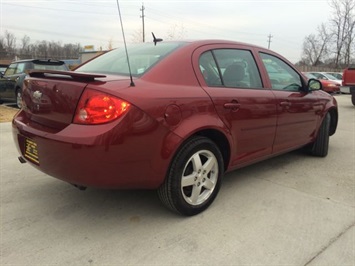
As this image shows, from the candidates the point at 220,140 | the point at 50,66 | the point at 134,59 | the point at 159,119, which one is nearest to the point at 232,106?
the point at 220,140

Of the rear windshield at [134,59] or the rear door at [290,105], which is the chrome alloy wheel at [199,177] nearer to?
the rear windshield at [134,59]

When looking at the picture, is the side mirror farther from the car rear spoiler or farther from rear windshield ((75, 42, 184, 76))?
the car rear spoiler

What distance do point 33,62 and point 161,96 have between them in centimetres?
840

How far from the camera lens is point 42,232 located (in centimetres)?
275

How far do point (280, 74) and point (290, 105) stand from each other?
0.40 meters

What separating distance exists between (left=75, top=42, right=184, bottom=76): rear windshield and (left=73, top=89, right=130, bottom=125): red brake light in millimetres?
460

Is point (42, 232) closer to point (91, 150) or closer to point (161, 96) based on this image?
point (91, 150)

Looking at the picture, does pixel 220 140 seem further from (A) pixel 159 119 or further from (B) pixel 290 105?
(B) pixel 290 105

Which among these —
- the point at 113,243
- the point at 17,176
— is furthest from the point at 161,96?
the point at 17,176

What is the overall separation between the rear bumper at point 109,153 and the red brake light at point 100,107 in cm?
5

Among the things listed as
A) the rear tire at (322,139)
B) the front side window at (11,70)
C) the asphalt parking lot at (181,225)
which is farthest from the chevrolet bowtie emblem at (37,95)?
the front side window at (11,70)

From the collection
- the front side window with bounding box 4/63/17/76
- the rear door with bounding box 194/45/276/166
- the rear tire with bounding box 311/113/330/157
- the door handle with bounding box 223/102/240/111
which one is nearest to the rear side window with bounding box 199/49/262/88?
the rear door with bounding box 194/45/276/166

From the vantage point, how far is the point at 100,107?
2.45m

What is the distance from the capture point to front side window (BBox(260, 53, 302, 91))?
3.91m
